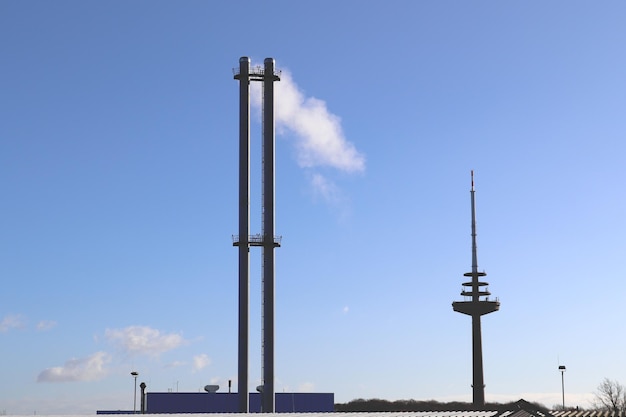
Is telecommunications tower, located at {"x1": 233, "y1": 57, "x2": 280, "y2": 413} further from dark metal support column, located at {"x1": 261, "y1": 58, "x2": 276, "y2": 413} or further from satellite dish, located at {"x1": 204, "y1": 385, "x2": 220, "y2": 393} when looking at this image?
satellite dish, located at {"x1": 204, "y1": 385, "x2": 220, "y2": 393}

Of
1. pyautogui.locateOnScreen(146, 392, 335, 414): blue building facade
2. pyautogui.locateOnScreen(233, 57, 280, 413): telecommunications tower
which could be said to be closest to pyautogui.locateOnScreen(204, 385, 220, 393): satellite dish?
pyautogui.locateOnScreen(146, 392, 335, 414): blue building facade

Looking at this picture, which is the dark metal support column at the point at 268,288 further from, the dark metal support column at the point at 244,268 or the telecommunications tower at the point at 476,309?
the telecommunications tower at the point at 476,309

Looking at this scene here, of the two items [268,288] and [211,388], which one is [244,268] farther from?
[211,388]

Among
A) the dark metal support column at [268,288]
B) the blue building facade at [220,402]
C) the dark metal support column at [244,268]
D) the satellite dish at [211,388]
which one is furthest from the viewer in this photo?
the blue building facade at [220,402]

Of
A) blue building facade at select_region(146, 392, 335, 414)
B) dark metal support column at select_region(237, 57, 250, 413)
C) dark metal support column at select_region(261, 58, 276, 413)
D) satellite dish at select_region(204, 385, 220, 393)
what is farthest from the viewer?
blue building facade at select_region(146, 392, 335, 414)

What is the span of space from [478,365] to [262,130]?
6150 centimetres

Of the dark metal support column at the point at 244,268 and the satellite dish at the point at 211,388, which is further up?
the dark metal support column at the point at 244,268

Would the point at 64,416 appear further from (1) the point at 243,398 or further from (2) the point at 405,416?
(1) the point at 243,398

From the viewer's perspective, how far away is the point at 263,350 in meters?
96.4

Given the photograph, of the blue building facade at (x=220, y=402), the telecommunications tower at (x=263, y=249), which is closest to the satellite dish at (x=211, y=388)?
the blue building facade at (x=220, y=402)

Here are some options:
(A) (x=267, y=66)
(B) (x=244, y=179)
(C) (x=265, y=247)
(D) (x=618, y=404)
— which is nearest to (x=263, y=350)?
(C) (x=265, y=247)

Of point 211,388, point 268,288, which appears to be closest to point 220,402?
point 211,388

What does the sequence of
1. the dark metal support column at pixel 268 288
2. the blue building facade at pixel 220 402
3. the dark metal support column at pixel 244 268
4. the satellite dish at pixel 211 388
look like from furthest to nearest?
the blue building facade at pixel 220 402 < the satellite dish at pixel 211 388 < the dark metal support column at pixel 268 288 < the dark metal support column at pixel 244 268

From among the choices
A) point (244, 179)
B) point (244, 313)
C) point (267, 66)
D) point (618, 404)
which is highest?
point (267, 66)
